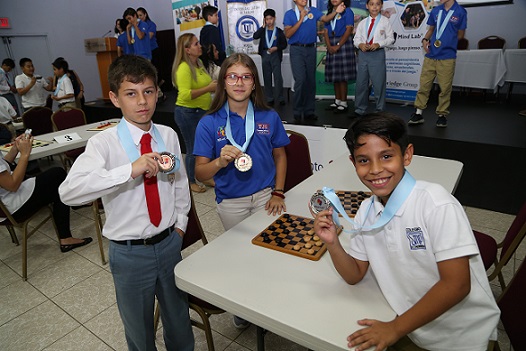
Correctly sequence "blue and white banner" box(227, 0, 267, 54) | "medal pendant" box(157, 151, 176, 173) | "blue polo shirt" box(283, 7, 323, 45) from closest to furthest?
"medal pendant" box(157, 151, 176, 173)
"blue polo shirt" box(283, 7, 323, 45)
"blue and white banner" box(227, 0, 267, 54)

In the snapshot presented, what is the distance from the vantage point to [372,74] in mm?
4559

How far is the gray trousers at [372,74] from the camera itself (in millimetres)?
4484

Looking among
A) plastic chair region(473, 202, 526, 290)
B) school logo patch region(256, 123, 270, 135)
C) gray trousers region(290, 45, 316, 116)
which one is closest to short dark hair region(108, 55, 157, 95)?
school logo patch region(256, 123, 270, 135)

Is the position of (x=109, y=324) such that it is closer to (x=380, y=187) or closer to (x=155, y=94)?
(x=155, y=94)

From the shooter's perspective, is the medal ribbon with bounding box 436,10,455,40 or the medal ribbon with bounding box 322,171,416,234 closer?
the medal ribbon with bounding box 322,171,416,234

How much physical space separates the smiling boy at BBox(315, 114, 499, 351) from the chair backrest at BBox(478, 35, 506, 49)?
671 cm

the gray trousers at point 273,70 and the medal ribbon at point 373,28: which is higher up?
the medal ribbon at point 373,28

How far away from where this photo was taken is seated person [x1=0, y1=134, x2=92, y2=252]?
8.52 ft

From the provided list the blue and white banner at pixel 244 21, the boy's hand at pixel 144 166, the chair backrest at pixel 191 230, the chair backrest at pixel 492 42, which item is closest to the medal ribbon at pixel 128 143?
the boy's hand at pixel 144 166

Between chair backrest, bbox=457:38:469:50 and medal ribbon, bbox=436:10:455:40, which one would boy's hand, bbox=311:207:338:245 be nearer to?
medal ribbon, bbox=436:10:455:40

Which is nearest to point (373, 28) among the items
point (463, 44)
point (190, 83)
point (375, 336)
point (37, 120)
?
point (190, 83)

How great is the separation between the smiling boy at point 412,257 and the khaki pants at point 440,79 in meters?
3.38

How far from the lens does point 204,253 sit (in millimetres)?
1419

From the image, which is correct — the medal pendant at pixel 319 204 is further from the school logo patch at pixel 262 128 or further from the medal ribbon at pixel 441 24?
the medal ribbon at pixel 441 24
